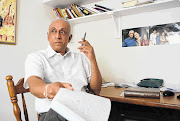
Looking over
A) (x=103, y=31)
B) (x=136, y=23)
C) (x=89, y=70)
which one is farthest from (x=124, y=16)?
(x=89, y=70)

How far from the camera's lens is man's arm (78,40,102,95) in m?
1.19

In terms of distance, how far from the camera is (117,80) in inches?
76.8

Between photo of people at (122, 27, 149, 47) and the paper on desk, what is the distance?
1.18 meters

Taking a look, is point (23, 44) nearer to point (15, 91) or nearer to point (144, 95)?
point (15, 91)

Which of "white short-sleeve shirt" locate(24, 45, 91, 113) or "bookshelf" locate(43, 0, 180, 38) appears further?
"bookshelf" locate(43, 0, 180, 38)

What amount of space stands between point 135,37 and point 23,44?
128cm

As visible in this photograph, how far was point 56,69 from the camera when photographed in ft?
3.92

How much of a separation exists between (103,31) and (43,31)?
780 millimetres

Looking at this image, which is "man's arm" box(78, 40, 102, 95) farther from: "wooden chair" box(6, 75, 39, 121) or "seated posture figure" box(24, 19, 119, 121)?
"wooden chair" box(6, 75, 39, 121)

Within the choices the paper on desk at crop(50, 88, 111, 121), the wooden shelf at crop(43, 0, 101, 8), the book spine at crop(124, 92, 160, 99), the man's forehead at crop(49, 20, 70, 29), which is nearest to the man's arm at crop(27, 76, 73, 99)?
the paper on desk at crop(50, 88, 111, 121)

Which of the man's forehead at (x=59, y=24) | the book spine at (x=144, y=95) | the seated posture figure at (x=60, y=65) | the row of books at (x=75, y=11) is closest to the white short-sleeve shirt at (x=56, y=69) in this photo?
the seated posture figure at (x=60, y=65)

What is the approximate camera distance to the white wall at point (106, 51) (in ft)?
5.36

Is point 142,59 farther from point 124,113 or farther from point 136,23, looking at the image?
point 124,113

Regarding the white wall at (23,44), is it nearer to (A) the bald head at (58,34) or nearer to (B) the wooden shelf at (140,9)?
(B) the wooden shelf at (140,9)
